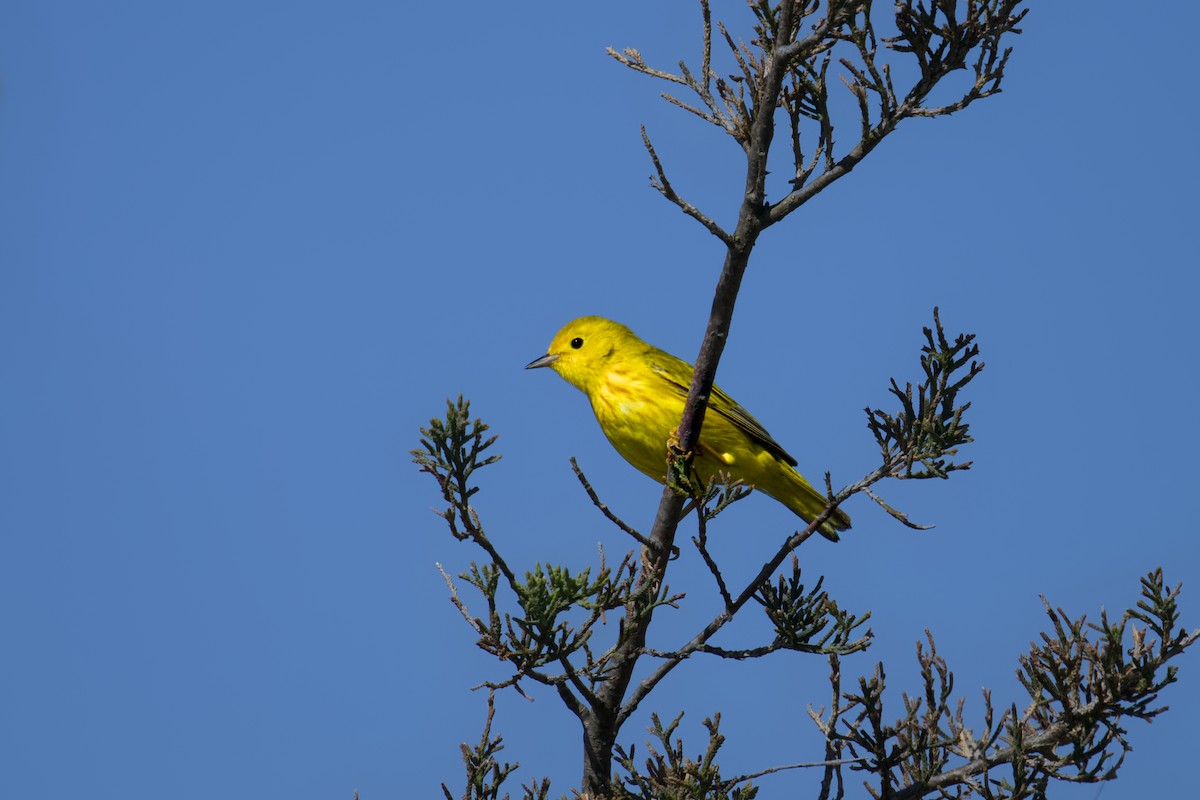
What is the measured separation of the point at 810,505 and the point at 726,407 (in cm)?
78

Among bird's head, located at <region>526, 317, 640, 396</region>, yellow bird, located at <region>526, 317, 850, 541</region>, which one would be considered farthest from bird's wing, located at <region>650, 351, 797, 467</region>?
bird's head, located at <region>526, 317, 640, 396</region>

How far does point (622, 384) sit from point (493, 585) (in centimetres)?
241

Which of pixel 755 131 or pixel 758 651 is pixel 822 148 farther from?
pixel 758 651

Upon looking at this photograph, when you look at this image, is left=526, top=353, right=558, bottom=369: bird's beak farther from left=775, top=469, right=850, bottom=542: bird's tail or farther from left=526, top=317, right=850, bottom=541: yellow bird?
left=775, top=469, right=850, bottom=542: bird's tail

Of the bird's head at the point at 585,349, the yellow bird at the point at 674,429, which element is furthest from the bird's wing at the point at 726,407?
the bird's head at the point at 585,349

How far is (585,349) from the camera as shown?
24.6 ft

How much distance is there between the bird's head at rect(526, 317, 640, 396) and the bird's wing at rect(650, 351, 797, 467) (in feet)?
1.10

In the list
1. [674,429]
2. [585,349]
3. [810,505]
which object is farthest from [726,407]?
[585,349]

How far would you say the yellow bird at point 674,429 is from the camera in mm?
6539

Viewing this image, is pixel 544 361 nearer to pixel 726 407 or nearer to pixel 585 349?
pixel 585 349

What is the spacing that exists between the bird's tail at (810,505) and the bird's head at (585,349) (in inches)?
49.8

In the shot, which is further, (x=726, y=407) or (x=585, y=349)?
(x=585, y=349)

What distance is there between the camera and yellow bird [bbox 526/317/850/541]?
6539 mm

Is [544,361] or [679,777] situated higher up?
[544,361]
